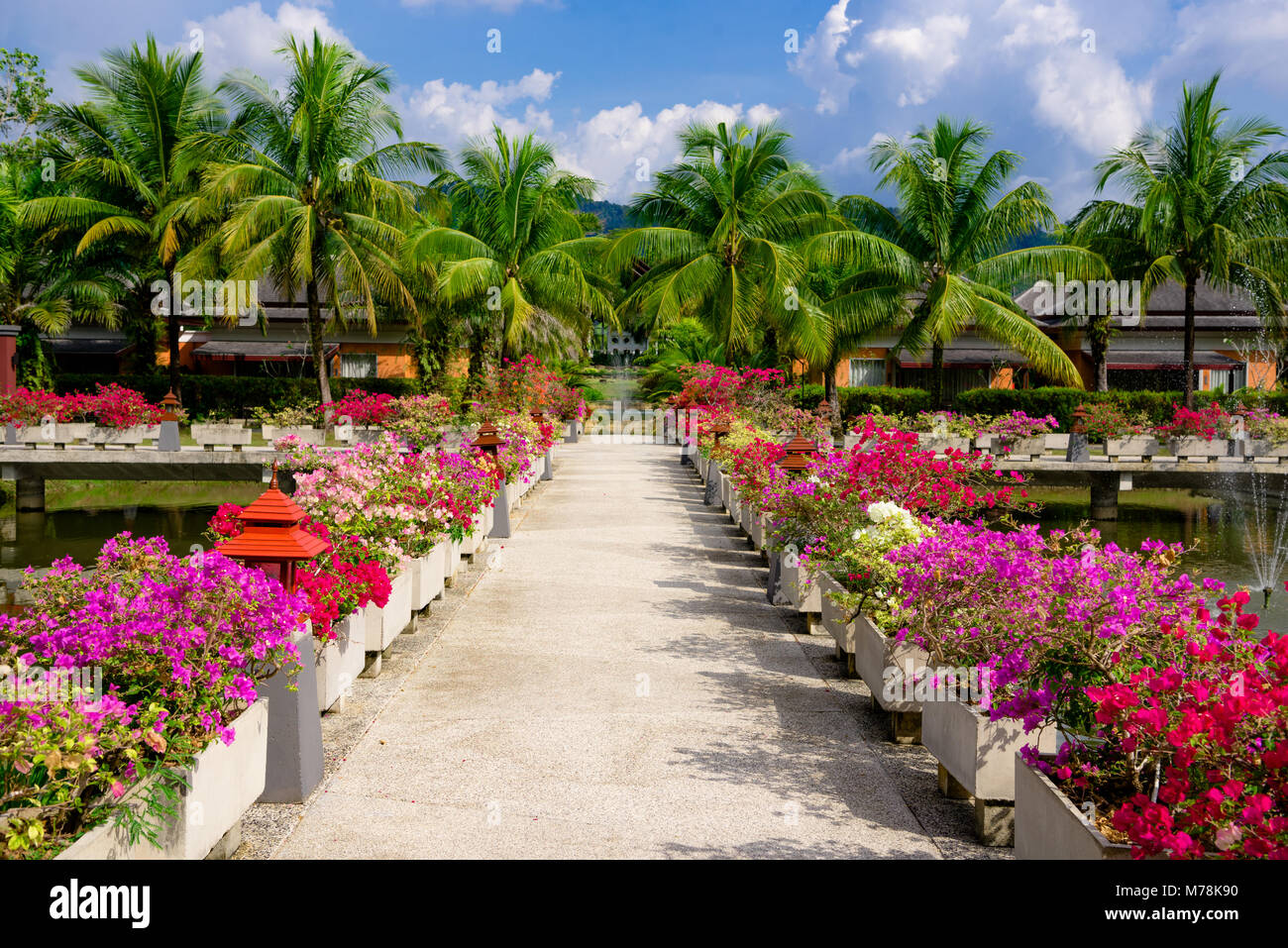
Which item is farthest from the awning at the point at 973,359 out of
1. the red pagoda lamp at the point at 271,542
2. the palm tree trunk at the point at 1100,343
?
the red pagoda lamp at the point at 271,542

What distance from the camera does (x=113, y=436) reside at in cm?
2211

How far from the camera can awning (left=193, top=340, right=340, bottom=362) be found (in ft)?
111

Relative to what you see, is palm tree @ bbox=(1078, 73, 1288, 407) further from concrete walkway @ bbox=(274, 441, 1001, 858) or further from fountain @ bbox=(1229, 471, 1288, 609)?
concrete walkway @ bbox=(274, 441, 1001, 858)

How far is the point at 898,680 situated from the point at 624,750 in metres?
1.53

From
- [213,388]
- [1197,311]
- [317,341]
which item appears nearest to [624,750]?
[317,341]

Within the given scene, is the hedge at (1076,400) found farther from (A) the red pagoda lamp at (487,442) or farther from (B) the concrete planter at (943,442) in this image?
(A) the red pagoda lamp at (487,442)

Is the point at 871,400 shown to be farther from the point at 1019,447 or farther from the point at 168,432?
the point at 168,432

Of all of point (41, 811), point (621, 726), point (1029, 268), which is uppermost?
point (1029, 268)

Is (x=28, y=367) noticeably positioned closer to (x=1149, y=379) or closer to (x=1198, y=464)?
(x=1198, y=464)

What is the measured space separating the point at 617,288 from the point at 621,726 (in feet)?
82.7

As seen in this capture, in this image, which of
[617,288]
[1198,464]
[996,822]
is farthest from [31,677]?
[617,288]

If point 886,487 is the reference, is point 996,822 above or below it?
below
